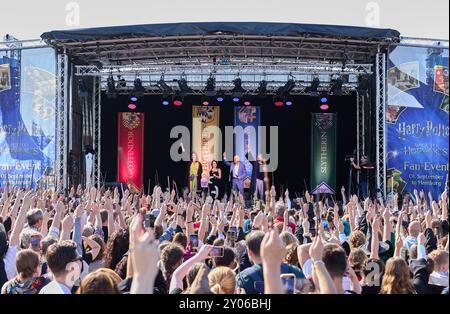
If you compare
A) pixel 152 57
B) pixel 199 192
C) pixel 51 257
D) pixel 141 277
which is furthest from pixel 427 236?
pixel 199 192

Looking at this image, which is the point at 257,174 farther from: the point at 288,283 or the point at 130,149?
the point at 288,283

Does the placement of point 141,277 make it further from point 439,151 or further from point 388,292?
point 439,151

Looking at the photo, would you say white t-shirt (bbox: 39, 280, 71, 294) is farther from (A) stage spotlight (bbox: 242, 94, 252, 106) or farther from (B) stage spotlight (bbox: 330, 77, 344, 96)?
(A) stage spotlight (bbox: 242, 94, 252, 106)

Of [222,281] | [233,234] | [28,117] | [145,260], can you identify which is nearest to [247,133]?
[28,117]

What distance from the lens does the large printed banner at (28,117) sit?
1519 centimetres

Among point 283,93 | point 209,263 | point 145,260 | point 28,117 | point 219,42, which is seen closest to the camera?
point 145,260

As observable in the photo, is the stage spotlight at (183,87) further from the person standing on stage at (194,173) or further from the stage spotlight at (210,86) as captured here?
the person standing on stage at (194,173)

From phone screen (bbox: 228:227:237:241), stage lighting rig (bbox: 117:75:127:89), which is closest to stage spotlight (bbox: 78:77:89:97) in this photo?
stage lighting rig (bbox: 117:75:127:89)

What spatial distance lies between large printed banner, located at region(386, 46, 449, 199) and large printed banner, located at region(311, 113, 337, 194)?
15.2 ft

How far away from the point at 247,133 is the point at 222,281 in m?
16.6

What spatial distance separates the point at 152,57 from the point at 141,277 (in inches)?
575

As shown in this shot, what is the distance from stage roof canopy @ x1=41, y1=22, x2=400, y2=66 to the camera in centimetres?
1376

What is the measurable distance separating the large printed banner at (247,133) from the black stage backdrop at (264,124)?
25 cm

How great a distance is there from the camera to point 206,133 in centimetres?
1959
